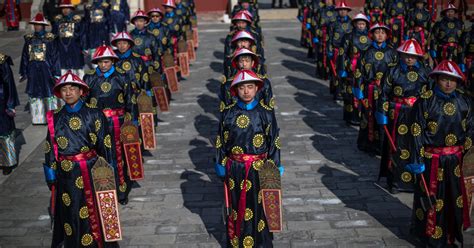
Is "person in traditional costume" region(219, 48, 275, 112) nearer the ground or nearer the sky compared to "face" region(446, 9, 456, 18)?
nearer the ground

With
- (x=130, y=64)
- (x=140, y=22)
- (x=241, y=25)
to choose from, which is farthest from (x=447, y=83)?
(x=140, y=22)

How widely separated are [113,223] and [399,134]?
3.66m

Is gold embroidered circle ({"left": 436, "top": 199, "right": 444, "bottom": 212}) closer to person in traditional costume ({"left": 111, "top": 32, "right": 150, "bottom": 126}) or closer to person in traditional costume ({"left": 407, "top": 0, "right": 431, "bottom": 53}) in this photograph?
person in traditional costume ({"left": 111, "top": 32, "right": 150, "bottom": 126})

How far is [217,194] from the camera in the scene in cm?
931

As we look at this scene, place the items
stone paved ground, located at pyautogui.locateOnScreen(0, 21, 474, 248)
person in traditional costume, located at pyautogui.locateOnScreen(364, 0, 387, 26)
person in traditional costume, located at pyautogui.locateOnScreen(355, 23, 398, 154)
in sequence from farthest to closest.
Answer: person in traditional costume, located at pyautogui.locateOnScreen(364, 0, 387, 26), person in traditional costume, located at pyautogui.locateOnScreen(355, 23, 398, 154), stone paved ground, located at pyautogui.locateOnScreen(0, 21, 474, 248)

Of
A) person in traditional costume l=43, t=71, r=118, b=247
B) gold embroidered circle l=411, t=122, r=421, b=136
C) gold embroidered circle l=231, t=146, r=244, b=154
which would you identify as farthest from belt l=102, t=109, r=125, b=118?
gold embroidered circle l=411, t=122, r=421, b=136

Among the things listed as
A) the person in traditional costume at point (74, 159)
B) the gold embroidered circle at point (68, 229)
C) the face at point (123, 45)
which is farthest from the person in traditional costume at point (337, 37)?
the gold embroidered circle at point (68, 229)

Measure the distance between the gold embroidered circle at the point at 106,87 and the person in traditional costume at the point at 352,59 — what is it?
517 cm

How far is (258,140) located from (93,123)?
190cm

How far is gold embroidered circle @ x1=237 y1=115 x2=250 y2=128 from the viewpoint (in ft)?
21.9

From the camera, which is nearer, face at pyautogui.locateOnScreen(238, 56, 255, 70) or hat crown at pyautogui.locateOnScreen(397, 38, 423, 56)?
hat crown at pyautogui.locateOnScreen(397, 38, 423, 56)

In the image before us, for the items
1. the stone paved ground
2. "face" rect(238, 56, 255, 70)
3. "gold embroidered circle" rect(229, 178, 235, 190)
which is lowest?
the stone paved ground

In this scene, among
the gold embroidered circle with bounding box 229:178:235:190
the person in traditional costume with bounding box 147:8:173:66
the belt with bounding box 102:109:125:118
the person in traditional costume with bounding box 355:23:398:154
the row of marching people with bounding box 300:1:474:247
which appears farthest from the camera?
the person in traditional costume with bounding box 147:8:173:66

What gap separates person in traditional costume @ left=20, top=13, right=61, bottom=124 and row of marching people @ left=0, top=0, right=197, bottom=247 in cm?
2
